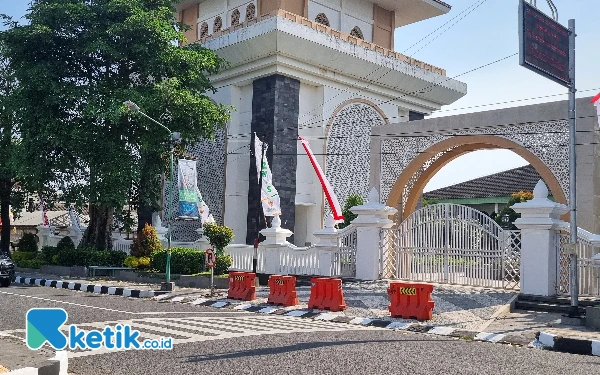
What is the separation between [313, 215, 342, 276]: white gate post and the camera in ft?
58.1

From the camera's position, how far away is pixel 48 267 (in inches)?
944

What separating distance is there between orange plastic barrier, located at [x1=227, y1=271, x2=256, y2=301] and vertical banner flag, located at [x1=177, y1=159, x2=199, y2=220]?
4.55m

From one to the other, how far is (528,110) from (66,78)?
48.7 feet

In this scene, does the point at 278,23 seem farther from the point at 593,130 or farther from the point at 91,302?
the point at 91,302

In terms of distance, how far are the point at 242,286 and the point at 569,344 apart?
7907mm

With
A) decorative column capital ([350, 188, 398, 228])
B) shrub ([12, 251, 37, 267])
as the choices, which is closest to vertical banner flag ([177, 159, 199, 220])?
decorative column capital ([350, 188, 398, 228])

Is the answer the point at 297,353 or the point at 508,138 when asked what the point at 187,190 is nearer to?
the point at 508,138

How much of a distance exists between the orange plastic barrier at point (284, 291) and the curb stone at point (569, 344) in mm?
5675

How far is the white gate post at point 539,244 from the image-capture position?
13.5 metres

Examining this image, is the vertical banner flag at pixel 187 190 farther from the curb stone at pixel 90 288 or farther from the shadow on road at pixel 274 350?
the shadow on road at pixel 274 350

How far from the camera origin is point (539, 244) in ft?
44.6

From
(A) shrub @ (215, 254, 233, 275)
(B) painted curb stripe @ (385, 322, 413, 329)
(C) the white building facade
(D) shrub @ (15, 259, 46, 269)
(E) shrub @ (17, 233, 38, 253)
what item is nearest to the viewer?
(B) painted curb stripe @ (385, 322, 413, 329)

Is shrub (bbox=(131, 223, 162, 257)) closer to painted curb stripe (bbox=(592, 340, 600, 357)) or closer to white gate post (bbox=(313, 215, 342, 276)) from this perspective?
white gate post (bbox=(313, 215, 342, 276))

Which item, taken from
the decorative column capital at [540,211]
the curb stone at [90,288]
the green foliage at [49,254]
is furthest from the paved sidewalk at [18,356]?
the green foliage at [49,254]
